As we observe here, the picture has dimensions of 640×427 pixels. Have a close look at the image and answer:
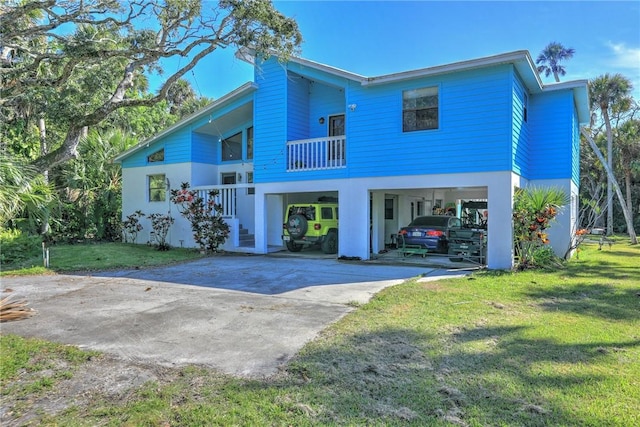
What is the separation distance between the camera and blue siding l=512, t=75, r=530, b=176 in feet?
36.9

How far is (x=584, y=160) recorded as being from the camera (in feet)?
114

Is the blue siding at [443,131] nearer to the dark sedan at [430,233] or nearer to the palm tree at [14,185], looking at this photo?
the dark sedan at [430,233]

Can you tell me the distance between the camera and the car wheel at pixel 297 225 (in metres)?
14.1

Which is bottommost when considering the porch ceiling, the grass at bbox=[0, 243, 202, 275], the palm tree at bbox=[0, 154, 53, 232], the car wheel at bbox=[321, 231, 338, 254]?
the grass at bbox=[0, 243, 202, 275]

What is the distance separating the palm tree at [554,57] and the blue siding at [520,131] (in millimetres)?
27049

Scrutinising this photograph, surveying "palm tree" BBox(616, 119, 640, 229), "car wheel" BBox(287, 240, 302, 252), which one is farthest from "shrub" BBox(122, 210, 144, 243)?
"palm tree" BBox(616, 119, 640, 229)

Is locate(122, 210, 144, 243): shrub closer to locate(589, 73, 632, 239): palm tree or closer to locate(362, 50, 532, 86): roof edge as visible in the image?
locate(362, 50, 532, 86): roof edge

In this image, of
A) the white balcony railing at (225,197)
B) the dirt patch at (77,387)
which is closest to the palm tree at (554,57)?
the white balcony railing at (225,197)

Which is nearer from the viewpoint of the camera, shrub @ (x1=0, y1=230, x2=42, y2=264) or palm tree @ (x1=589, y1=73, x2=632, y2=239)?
shrub @ (x1=0, y1=230, x2=42, y2=264)

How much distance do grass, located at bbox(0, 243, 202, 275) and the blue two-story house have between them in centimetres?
214

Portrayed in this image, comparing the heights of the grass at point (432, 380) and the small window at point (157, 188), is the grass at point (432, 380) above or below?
below

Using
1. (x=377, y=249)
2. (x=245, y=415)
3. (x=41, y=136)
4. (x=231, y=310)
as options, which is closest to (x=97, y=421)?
(x=245, y=415)

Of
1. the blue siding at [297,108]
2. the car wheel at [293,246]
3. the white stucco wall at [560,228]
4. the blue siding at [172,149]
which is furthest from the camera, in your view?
the blue siding at [172,149]

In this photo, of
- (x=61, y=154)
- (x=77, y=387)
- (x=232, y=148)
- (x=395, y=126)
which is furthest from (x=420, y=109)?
(x=77, y=387)
